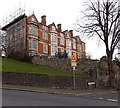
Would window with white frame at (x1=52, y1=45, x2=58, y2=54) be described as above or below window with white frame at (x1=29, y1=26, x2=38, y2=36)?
below

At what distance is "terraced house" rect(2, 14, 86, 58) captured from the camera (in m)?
37.8

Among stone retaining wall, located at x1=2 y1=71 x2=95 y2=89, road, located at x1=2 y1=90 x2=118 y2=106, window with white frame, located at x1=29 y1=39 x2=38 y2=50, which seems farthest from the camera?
window with white frame, located at x1=29 y1=39 x2=38 y2=50

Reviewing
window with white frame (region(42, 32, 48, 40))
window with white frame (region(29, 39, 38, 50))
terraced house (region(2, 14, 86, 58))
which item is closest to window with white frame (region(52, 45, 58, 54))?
terraced house (region(2, 14, 86, 58))

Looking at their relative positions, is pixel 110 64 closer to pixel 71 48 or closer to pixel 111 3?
pixel 111 3

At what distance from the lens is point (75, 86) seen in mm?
17609

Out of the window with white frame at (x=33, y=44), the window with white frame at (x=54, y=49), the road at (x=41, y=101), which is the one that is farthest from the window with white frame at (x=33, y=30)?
the road at (x=41, y=101)

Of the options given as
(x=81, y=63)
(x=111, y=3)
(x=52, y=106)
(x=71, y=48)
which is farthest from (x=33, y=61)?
(x=71, y=48)

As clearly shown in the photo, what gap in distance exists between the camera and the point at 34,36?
135 feet

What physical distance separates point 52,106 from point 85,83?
11739 mm

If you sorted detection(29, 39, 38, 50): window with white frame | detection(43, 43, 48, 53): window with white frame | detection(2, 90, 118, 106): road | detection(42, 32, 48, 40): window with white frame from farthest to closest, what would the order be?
detection(42, 32, 48, 40): window with white frame, detection(43, 43, 48, 53): window with white frame, detection(29, 39, 38, 50): window with white frame, detection(2, 90, 118, 106): road

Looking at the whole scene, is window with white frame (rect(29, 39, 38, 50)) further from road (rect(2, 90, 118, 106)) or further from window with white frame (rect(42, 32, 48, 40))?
road (rect(2, 90, 118, 106))

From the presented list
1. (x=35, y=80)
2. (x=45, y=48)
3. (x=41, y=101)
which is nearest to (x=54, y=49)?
(x=45, y=48)

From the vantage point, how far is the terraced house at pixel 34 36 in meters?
37.8

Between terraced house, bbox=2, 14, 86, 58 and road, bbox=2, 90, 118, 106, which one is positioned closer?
road, bbox=2, 90, 118, 106
